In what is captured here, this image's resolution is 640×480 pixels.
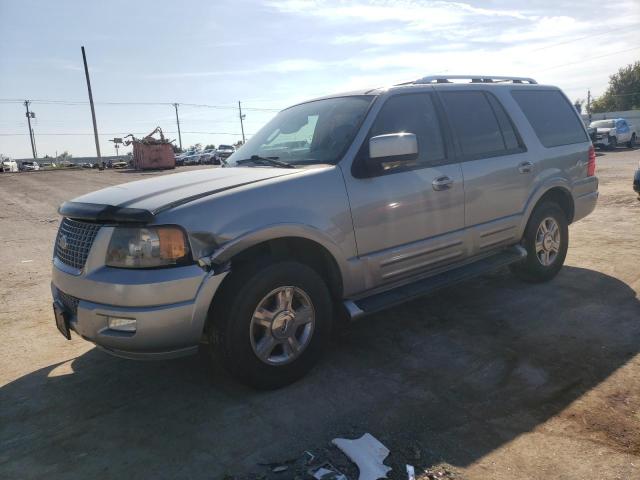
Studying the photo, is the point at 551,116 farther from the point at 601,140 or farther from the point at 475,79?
the point at 601,140

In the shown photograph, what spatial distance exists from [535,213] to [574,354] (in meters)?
1.84

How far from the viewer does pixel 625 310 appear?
427cm

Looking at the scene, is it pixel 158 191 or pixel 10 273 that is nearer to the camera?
pixel 158 191

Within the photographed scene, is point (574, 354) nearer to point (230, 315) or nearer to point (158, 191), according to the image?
point (230, 315)

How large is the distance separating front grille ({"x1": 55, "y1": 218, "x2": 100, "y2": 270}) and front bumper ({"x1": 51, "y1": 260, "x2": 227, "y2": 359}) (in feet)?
0.60

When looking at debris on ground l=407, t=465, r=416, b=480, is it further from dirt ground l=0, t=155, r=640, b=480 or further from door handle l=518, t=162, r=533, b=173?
door handle l=518, t=162, r=533, b=173

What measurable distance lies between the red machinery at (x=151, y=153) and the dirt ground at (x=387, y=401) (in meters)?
33.7

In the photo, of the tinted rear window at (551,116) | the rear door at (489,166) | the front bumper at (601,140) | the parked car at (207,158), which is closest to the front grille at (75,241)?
the rear door at (489,166)

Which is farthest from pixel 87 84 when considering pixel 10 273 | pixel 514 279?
pixel 514 279

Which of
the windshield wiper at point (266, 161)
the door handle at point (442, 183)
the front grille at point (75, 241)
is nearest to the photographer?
the front grille at point (75, 241)

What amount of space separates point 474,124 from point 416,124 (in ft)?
2.38

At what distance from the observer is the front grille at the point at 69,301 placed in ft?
9.89

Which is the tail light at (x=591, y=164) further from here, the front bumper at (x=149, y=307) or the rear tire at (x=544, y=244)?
the front bumper at (x=149, y=307)

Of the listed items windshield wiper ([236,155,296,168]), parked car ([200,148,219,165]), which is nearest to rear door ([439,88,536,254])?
windshield wiper ([236,155,296,168])
